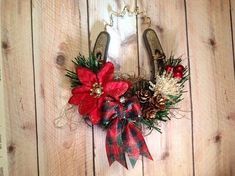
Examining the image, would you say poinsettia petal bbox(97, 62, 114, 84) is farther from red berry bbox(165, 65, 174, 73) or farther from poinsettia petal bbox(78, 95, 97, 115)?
red berry bbox(165, 65, 174, 73)

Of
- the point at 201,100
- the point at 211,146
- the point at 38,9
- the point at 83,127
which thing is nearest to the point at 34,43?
the point at 38,9

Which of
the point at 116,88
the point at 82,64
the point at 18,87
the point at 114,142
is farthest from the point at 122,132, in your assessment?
the point at 18,87

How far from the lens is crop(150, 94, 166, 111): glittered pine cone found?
920mm

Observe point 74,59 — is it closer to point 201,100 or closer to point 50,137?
point 50,137

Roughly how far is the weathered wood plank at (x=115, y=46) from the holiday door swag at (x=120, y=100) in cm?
6

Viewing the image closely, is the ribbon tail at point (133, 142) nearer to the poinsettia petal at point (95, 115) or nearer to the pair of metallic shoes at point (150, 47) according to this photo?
the poinsettia petal at point (95, 115)

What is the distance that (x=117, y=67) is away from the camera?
1.00 meters

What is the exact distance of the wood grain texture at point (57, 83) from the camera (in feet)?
3.16

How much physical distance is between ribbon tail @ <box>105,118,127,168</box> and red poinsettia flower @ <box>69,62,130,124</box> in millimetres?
54

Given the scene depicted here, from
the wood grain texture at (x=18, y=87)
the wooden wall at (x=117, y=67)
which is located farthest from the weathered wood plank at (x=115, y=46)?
the wood grain texture at (x=18, y=87)

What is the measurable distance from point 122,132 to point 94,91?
156 millimetres

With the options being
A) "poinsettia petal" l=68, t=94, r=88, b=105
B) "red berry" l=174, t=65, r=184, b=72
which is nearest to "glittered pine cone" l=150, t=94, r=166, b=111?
"red berry" l=174, t=65, r=184, b=72

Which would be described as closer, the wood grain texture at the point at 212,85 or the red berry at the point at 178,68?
the red berry at the point at 178,68

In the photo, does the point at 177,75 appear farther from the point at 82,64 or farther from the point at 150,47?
the point at 82,64
